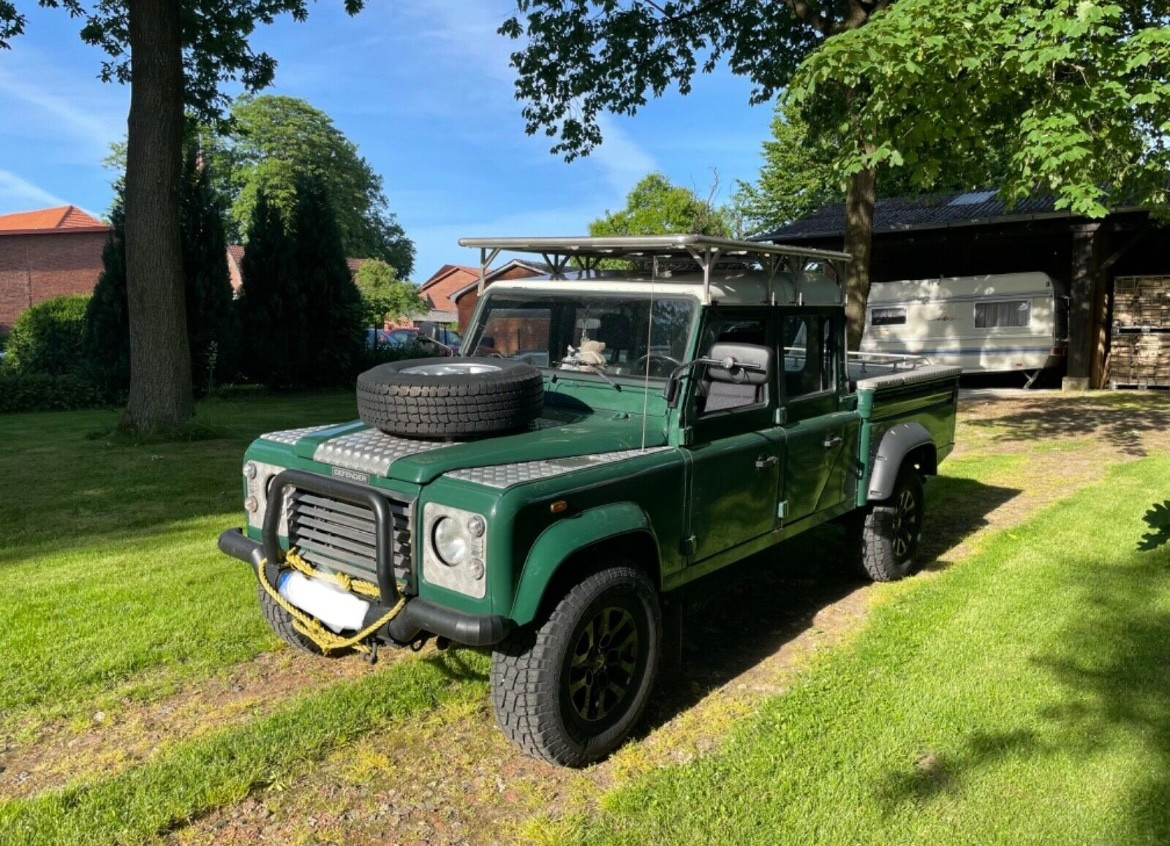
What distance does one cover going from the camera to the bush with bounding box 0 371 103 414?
51.3ft

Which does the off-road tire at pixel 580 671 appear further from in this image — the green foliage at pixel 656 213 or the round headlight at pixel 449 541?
the green foliage at pixel 656 213

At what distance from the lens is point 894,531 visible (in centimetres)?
546

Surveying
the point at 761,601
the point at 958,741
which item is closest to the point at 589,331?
the point at 761,601

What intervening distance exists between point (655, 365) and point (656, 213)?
108ft

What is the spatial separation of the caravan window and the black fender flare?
15195 mm

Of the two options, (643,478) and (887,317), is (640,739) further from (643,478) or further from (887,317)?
(887,317)

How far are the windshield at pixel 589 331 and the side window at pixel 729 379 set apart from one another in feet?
0.48

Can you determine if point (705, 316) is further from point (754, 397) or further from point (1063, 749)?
point (1063, 749)

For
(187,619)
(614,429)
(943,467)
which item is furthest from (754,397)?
(943,467)

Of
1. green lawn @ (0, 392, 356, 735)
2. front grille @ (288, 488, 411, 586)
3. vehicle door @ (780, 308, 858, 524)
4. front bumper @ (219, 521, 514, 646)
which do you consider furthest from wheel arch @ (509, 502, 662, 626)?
green lawn @ (0, 392, 356, 735)

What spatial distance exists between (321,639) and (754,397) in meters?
2.35

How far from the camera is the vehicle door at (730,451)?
3.81 m

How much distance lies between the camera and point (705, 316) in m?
3.95

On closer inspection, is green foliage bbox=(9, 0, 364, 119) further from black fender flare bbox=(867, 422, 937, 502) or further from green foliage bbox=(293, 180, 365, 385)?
black fender flare bbox=(867, 422, 937, 502)
